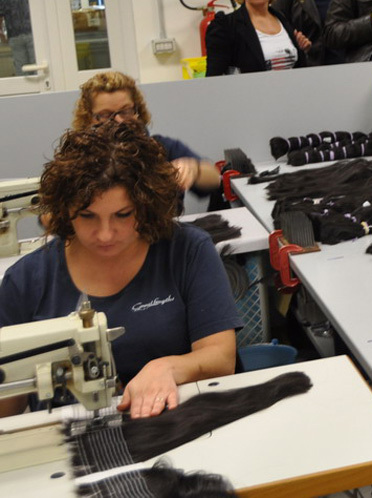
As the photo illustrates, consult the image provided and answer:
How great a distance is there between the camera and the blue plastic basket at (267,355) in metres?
2.17

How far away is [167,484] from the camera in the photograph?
3.43 ft

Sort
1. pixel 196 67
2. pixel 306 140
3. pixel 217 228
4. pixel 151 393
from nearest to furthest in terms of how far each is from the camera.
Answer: pixel 151 393 < pixel 217 228 < pixel 306 140 < pixel 196 67

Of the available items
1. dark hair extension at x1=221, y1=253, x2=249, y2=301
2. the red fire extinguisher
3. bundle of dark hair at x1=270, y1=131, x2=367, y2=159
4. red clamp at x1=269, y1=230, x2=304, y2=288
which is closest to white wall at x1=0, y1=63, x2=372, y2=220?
bundle of dark hair at x1=270, y1=131, x2=367, y2=159

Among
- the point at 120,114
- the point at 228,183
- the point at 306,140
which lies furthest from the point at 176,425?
the point at 306,140

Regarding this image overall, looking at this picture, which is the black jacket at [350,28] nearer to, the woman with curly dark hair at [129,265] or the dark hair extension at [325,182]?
the dark hair extension at [325,182]

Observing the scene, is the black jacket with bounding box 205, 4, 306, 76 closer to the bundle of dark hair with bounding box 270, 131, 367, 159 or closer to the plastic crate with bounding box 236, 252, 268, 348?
the bundle of dark hair with bounding box 270, 131, 367, 159

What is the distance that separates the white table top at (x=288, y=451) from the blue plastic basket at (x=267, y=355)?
2.90ft

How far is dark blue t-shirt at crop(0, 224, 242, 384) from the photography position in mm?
1478

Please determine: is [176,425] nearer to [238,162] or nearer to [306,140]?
[238,162]

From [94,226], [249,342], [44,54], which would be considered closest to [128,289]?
[94,226]

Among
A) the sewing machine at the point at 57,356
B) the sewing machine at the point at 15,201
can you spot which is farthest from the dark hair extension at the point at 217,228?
the sewing machine at the point at 57,356

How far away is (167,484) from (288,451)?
7.9 inches

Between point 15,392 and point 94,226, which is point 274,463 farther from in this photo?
point 94,226

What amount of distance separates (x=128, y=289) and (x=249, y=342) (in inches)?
40.1
